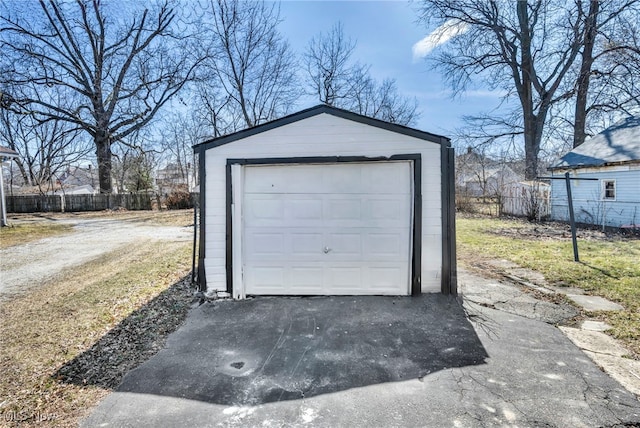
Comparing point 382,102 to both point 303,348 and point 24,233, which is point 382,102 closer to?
point 24,233

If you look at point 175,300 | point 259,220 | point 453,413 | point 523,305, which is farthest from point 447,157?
point 175,300

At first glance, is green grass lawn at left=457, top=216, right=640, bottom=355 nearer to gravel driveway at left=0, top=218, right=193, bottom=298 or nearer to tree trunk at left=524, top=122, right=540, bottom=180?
gravel driveway at left=0, top=218, right=193, bottom=298

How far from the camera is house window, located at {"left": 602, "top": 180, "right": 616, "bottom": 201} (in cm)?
1185

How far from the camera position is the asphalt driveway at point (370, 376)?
8.04 ft

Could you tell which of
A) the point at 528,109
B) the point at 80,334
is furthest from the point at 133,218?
the point at 528,109

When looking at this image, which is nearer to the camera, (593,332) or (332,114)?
(593,332)

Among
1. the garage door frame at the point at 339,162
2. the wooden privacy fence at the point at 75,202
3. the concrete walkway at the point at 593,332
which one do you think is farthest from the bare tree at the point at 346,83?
the concrete walkway at the point at 593,332

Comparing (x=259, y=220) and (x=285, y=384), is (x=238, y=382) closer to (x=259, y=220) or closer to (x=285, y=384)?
(x=285, y=384)

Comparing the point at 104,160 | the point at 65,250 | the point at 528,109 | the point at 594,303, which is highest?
the point at 528,109

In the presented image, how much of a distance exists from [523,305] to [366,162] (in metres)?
2.96

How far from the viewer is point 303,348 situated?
3539mm

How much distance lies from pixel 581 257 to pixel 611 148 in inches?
324

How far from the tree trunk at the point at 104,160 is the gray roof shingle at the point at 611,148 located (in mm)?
26433

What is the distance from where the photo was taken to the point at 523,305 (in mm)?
4676
